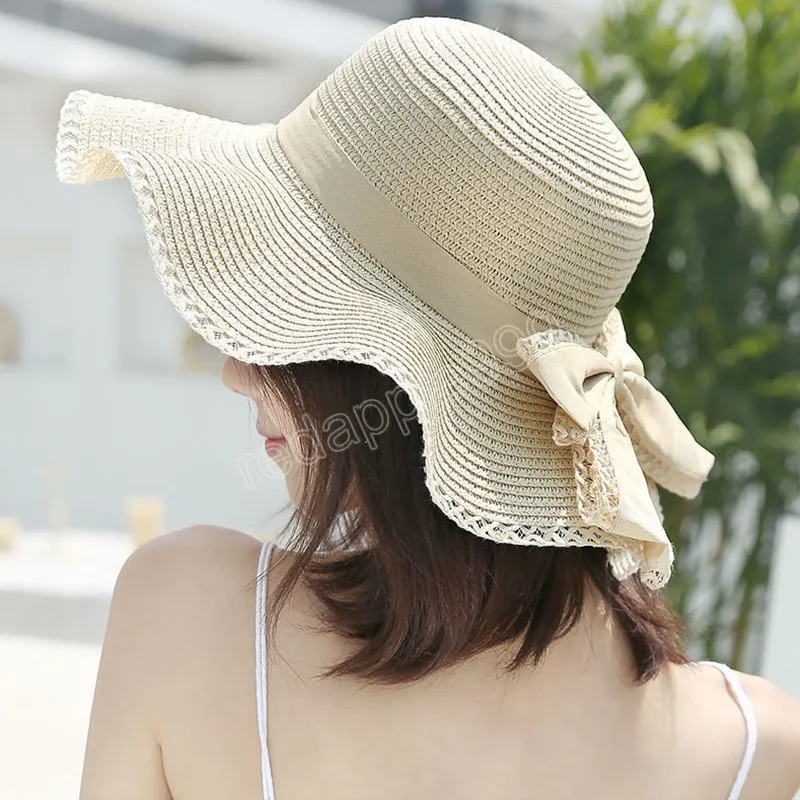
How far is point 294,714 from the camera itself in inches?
26.9

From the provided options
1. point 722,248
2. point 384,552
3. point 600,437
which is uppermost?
point 600,437

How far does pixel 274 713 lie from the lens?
0.68 metres

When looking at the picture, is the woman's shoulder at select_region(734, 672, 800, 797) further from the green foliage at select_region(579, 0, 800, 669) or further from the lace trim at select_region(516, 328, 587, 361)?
the green foliage at select_region(579, 0, 800, 669)

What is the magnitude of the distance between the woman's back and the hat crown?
0.27 metres

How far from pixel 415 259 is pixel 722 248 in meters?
1.70

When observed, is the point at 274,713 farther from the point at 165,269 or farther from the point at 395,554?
the point at 165,269

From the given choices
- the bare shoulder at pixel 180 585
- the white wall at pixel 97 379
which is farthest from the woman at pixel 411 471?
the white wall at pixel 97 379

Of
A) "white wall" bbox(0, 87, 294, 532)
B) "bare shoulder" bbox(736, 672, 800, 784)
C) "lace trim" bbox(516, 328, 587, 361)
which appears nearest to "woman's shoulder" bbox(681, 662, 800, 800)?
"bare shoulder" bbox(736, 672, 800, 784)

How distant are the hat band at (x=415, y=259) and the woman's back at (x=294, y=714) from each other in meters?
0.22

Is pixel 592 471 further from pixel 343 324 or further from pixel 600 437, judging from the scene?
pixel 343 324

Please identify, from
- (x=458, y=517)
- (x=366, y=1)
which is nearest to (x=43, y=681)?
→ (x=458, y=517)

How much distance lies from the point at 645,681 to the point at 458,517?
0.78 ft

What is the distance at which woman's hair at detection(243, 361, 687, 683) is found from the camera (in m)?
0.66

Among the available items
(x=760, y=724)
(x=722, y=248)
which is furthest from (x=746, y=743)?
(x=722, y=248)
